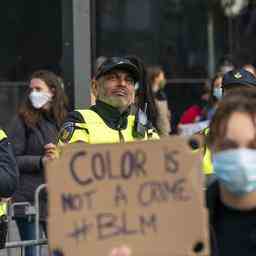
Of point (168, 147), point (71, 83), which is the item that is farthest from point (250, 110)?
point (71, 83)

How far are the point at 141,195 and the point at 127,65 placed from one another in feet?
6.39

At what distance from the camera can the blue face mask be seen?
154 inches

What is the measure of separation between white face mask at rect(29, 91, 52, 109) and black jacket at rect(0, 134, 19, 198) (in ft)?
6.59

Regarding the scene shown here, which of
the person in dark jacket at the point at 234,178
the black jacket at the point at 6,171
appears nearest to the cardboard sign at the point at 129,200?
the person in dark jacket at the point at 234,178

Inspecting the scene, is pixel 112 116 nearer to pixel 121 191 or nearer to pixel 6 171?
pixel 6 171

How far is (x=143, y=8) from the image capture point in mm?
15297

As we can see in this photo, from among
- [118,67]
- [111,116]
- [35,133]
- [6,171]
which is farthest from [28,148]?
[111,116]

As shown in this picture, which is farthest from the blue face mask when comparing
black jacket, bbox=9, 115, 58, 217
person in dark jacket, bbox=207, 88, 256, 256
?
black jacket, bbox=9, 115, 58, 217

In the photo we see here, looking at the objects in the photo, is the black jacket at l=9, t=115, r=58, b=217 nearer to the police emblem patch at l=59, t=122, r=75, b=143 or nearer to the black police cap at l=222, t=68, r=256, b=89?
the black police cap at l=222, t=68, r=256, b=89

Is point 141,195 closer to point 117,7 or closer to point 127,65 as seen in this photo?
point 127,65

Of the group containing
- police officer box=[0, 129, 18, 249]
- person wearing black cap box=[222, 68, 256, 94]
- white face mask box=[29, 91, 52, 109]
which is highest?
person wearing black cap box=[222, 68, 256, 94]

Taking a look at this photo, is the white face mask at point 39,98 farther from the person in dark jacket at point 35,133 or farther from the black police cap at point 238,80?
the black police cap at point 238,80

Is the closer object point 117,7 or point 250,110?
point 250,110

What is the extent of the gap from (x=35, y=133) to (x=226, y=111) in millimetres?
3956
